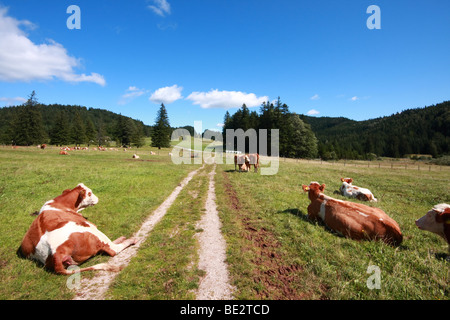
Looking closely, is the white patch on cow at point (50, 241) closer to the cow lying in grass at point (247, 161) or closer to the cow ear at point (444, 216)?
the cow ear at point (444, 216)

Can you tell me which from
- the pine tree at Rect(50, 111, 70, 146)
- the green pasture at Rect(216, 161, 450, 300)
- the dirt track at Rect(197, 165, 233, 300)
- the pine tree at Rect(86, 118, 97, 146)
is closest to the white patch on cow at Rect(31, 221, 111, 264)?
the dirt track at Rect(197, 165, 233, 300)

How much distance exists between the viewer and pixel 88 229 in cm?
556

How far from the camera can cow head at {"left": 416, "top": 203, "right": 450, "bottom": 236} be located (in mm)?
5273

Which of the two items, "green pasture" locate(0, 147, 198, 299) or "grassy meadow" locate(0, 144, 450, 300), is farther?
"green pasture" locate(0, 147, 198, 299)

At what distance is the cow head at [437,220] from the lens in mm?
5273

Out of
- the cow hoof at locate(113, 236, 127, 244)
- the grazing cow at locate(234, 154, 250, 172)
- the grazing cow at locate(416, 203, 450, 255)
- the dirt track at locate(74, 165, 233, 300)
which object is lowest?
the dirt track at locate(74, 165, 233, 300)

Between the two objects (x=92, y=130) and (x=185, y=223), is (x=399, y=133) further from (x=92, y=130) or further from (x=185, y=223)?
(x=92, y=130)

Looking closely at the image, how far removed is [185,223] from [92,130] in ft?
306

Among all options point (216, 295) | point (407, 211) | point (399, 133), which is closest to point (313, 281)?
point (216, 295)

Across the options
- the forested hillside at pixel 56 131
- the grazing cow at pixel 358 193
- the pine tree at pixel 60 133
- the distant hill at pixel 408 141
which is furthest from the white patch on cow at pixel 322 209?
the pine tree at pixel 60 133

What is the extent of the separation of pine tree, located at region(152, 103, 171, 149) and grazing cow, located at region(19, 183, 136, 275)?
2473 inches

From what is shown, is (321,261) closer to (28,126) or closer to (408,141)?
(28,126)

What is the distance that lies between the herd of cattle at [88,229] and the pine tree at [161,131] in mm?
61740

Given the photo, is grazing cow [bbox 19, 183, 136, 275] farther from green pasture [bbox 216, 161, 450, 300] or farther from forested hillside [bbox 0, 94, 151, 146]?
forested hillside [bbox 0, 94, 151, 146]
